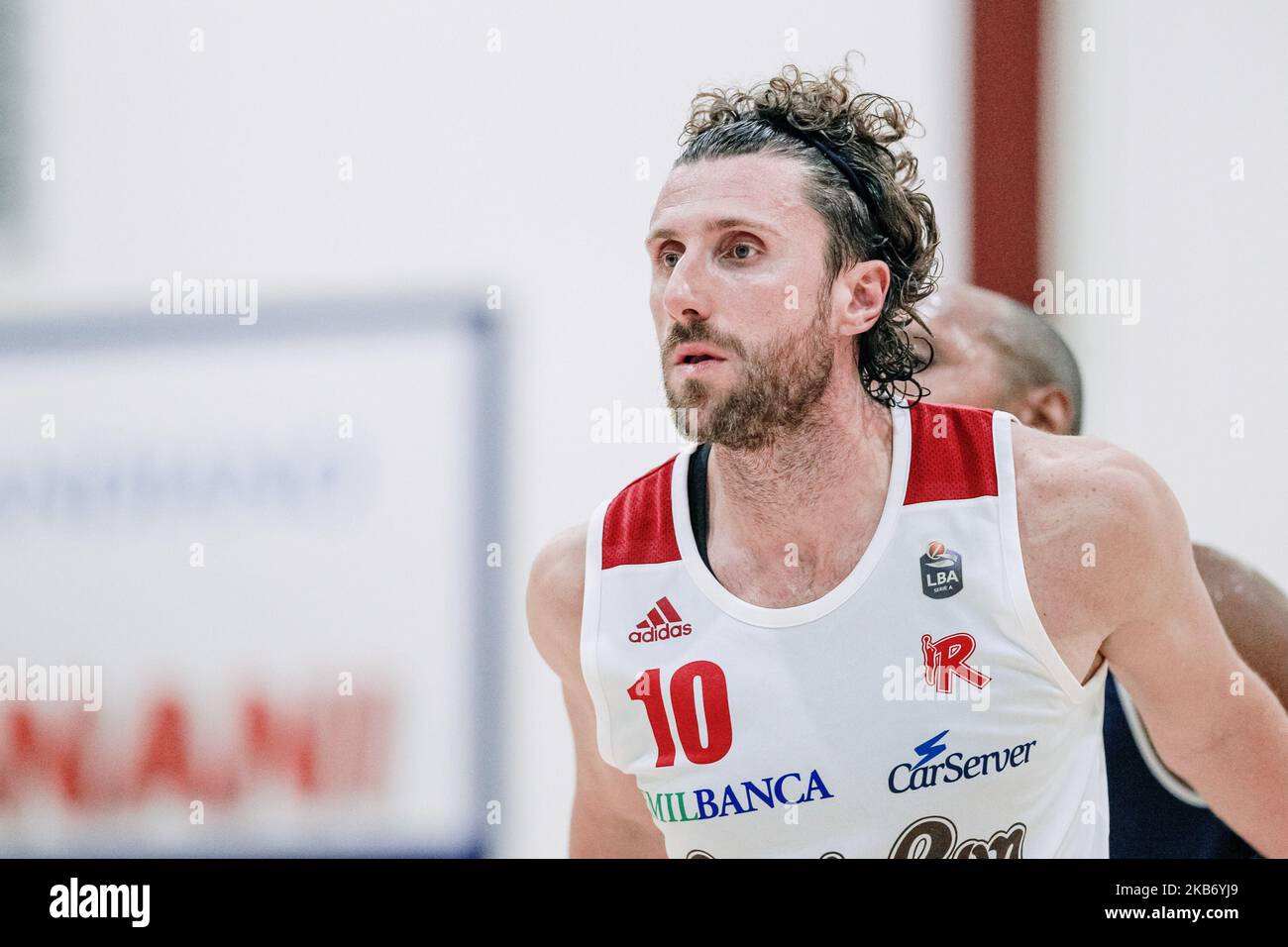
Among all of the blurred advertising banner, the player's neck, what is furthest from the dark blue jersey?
the blurred advertising banner

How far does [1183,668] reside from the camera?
162cm

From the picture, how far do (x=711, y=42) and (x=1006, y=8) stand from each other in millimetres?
542

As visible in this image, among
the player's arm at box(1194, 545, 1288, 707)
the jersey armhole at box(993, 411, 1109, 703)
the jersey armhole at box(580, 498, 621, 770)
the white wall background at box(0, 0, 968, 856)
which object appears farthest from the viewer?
the white wall background at box(0, 0, 968, 856)

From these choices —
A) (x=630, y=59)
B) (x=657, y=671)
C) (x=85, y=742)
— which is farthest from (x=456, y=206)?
(x=85, y=742)

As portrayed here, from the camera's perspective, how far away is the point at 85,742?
82.1 inches

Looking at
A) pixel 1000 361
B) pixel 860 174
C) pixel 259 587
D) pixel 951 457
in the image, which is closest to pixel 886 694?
pixel 951 457

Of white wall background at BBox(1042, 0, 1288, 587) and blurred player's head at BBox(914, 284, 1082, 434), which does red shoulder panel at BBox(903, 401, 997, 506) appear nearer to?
blurred player's head at BBox(914, 284, 1082, 434)

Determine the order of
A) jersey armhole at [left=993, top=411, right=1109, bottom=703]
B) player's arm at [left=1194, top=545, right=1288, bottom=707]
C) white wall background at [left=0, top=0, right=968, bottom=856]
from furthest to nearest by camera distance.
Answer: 1. white wall background at [left=0, top=0, right=968, bottom=856]
2. player's arm at [left=1194, top=545, right=1288, bottom=707]
3. jersey armhole at [left=993, top=411, right=1109, bottom=703]

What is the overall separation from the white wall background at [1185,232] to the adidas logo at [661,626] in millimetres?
863

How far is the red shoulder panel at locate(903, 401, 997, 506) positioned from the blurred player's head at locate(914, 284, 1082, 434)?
284 millimetres

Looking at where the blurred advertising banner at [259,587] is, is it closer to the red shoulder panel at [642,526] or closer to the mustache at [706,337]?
the red shoulder panel at [642,526]

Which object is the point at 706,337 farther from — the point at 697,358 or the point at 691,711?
the point at 691,711

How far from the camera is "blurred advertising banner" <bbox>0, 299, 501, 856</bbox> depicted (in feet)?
6.67

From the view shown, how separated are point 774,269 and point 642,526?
0.45 m
